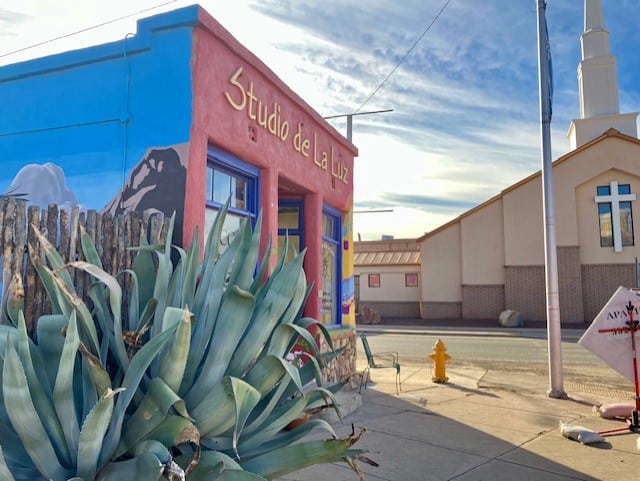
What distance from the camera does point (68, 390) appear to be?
244 cm

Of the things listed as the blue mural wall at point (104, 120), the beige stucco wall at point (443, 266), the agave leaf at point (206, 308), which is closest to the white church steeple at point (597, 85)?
the beige stucco wall at point (443, 266)

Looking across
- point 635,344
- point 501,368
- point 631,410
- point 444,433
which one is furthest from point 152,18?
point 501,368

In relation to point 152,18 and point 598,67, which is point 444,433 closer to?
point 152,18

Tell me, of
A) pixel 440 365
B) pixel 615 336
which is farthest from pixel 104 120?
pixel 440 365

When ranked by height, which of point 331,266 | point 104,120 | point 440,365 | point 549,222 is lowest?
point 440,365

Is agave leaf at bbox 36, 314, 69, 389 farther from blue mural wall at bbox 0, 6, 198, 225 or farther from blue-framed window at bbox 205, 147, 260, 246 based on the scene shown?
blue-framed window at bbox 205, 147, 260, 246

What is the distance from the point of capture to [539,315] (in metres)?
27.9

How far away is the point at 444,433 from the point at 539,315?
2339 cm

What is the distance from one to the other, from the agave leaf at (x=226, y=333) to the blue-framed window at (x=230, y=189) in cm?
272

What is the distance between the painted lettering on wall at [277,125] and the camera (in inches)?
237

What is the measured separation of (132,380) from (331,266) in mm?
7390

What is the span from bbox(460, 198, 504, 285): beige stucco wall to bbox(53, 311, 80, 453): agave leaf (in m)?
28.7

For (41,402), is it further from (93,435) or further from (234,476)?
(234,476)

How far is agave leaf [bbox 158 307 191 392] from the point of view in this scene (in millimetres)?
2582
